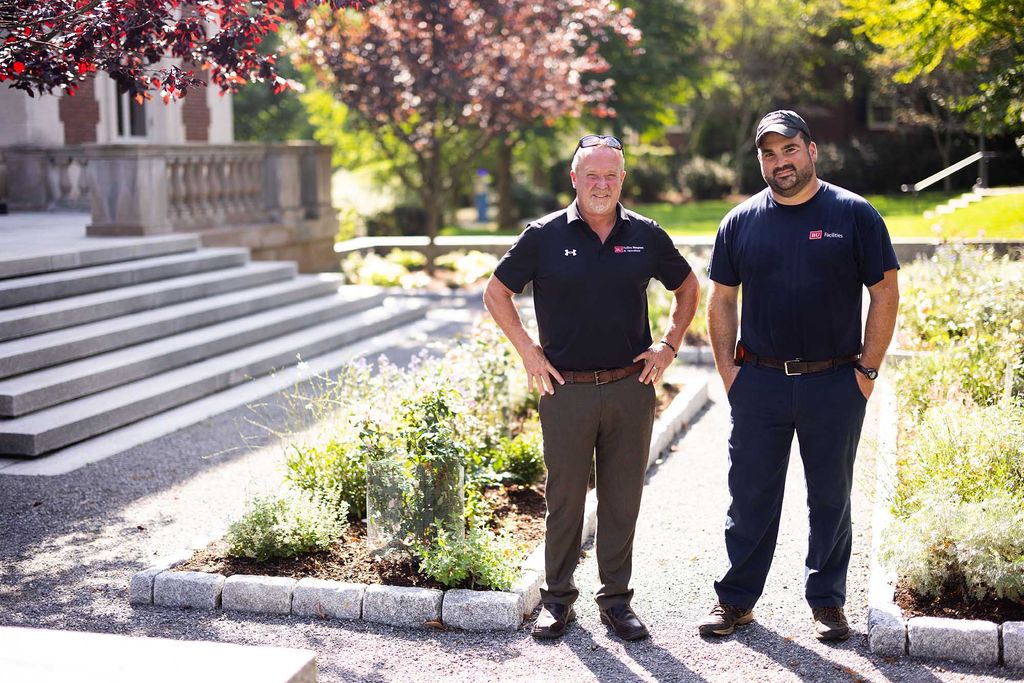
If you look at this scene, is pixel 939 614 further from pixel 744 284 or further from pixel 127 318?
pixel 127 318

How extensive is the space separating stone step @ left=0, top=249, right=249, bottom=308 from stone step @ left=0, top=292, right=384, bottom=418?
0.87m

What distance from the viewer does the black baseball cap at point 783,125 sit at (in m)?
4.65

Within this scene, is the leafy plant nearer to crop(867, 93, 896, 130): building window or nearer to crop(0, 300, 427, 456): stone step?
crop(0, 300, 427, 456): stone step

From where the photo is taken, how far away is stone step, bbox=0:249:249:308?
33.2 ft

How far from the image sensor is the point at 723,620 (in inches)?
196

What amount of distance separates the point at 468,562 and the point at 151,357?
5694mm

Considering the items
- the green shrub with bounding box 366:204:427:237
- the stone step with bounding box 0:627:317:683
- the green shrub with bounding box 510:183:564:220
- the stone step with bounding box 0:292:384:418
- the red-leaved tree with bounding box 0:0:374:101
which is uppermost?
the red-leaved tree with bounding box 0:0:374:101

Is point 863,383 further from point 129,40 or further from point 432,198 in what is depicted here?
point 432,198

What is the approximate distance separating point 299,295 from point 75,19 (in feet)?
23.8

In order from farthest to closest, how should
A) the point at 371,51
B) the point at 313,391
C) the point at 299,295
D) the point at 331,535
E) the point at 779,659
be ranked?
1. the point at 371,51
2. the point at 299,295
3. the point at 313,391
4. the point at 331,535
5. the point at 779,659

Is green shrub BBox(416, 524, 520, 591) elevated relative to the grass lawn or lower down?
lower down

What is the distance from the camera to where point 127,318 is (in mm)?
10781

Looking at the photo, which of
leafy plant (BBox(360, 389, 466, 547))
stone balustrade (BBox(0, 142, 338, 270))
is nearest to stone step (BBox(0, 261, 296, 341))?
stone balustrade (BBox(0, 142, 338, 270))

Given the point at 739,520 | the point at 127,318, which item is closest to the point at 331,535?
the point at 739,520
